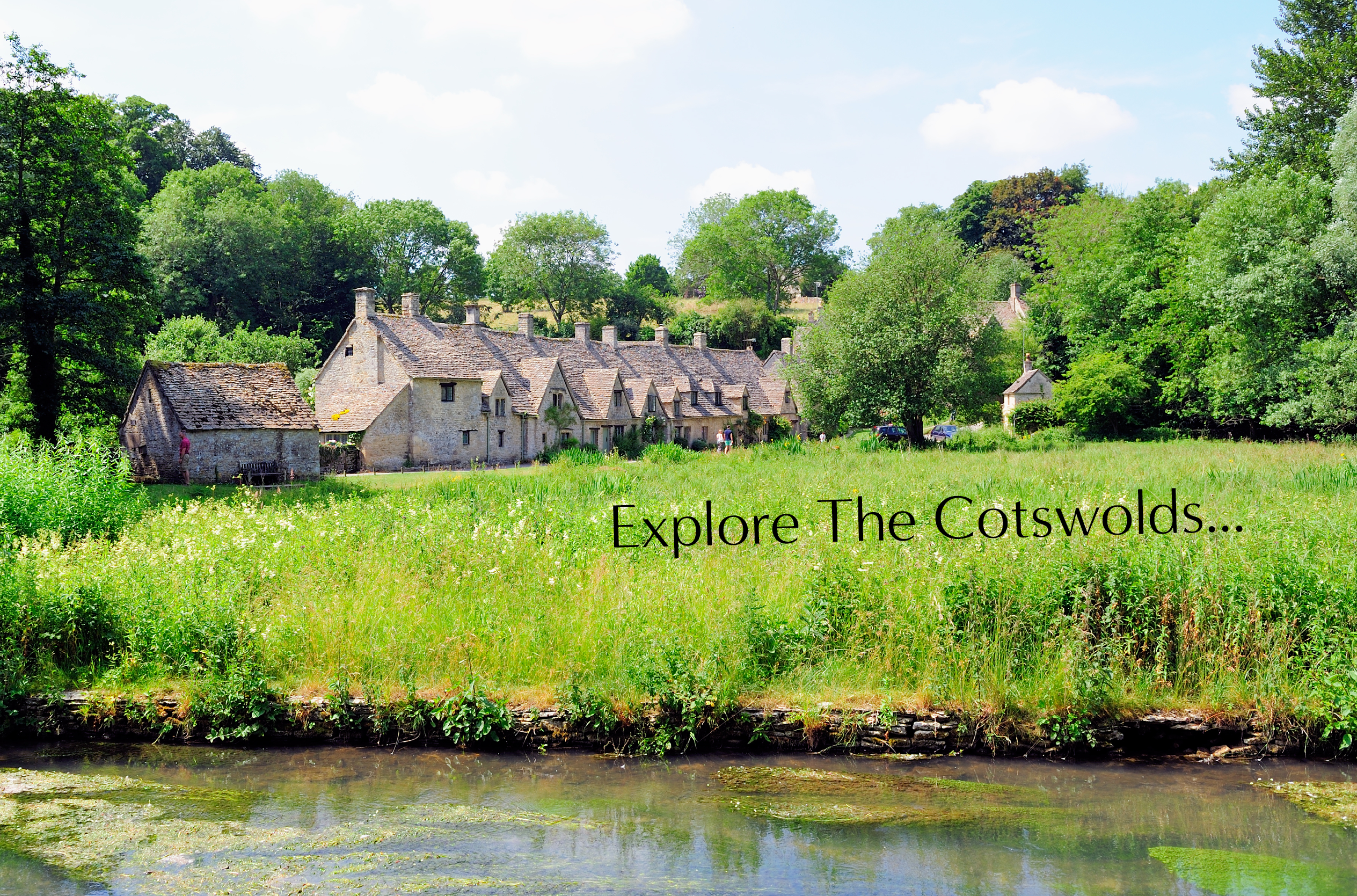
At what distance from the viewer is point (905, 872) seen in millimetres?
7348

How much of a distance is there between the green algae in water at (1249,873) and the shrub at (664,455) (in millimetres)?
23167

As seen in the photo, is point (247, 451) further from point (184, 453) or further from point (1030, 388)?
point (1030, 388)

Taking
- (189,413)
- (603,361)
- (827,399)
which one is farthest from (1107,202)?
(189,413)

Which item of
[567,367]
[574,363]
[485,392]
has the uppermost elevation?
[574,363]

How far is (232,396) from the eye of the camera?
36.8 metres

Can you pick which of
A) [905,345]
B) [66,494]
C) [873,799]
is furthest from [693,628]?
[905,345]

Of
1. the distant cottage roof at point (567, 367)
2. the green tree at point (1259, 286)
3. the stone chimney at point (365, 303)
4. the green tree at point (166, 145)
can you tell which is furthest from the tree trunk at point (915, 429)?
the green tree at point (166, 145)

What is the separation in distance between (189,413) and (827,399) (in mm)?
28610

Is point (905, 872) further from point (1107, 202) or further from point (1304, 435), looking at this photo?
point (1107, 202)

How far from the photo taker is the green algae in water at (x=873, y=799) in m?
8.34

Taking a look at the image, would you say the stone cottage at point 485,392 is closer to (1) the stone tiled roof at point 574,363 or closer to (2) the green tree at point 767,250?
(1) the stone tiled roof at point 574,363

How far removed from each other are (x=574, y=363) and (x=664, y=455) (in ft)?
98.3

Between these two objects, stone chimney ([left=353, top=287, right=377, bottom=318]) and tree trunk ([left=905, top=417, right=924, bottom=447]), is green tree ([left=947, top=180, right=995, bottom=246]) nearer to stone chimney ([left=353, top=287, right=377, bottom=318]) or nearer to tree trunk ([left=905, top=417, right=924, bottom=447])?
tree trunk ([left=905, top=417, right=924, bottom=447])

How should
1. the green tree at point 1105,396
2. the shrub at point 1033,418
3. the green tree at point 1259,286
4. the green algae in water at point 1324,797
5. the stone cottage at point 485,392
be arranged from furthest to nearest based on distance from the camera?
the shrub at point 1033,418, the green tree at point 1105,396, the stone cottage at point 485,392, the green tree at point 1259,286, the green algae in water at point 1324,797
